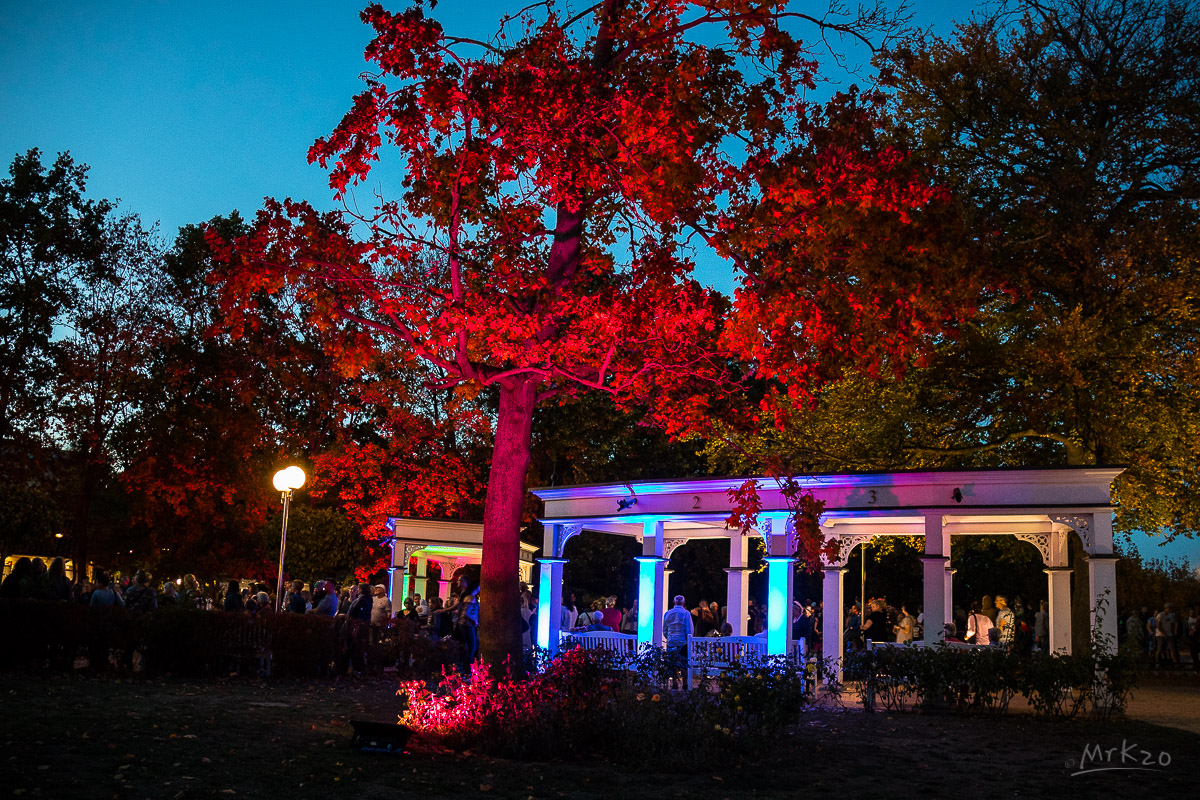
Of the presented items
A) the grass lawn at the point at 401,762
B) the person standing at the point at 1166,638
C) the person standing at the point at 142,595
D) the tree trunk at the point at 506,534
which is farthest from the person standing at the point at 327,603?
the person standing at the point at 1166,638

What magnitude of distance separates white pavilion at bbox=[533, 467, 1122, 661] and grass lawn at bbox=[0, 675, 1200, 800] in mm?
3481

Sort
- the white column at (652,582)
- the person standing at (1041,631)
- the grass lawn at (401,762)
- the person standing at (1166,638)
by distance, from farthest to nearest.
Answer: the person standing at (1166,638) → the person standing at (1041,631) → the white column at (652,582) → the grass lawn at (401,762)

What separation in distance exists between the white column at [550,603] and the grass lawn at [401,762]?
8558 mm

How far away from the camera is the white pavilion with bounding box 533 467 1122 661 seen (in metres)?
14.7

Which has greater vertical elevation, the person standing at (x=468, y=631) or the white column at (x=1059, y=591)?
the white column at (x=1059, y=591)

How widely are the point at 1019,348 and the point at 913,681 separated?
9244 millimetres

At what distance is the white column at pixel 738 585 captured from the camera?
17844 millimetres

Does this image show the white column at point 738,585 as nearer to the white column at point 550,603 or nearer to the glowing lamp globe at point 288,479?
the white column at point 550,603

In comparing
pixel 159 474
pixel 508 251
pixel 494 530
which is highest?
pixel 508 251

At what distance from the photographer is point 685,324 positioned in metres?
10.6

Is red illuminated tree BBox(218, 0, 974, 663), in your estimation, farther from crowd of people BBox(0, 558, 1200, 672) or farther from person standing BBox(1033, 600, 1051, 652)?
person standing BBox(1033, 600, 1051, 652)

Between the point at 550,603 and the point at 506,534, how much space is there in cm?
1014

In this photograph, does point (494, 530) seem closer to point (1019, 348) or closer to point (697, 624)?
point (697, 624)

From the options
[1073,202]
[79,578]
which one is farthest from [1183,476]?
[79,578]
